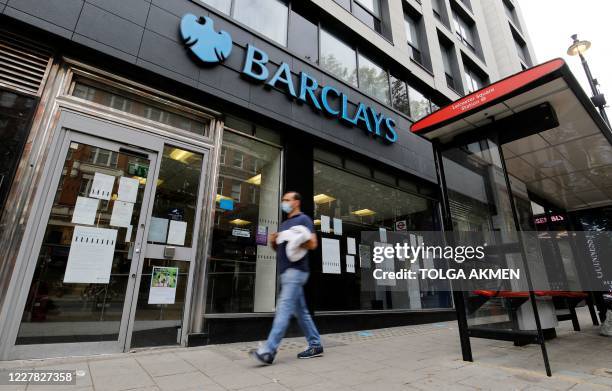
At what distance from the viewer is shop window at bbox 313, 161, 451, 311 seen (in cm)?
638

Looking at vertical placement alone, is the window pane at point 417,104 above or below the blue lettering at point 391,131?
above

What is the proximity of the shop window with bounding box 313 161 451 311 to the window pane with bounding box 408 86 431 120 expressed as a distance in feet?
9.51

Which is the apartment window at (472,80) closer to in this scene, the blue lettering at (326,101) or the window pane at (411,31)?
the window pane at (411,31)

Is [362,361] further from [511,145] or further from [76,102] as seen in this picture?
[76,102]

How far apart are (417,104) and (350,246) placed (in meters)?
6.05

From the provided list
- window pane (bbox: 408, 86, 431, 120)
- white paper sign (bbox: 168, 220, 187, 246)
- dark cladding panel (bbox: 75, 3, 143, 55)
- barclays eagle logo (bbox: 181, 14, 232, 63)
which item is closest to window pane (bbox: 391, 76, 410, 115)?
window pane (bbox: 408, 86, 431, 120)

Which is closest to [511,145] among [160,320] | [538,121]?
[538,121]

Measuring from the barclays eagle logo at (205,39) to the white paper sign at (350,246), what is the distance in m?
4.55

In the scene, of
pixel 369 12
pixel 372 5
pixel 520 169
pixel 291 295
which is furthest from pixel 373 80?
pixel 291 295

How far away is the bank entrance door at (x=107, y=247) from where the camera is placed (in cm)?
352

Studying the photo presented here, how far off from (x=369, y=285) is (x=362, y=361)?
11.5 ft

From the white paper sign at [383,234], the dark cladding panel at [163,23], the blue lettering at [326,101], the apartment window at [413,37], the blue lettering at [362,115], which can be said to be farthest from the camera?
the apartment window at [413,37]

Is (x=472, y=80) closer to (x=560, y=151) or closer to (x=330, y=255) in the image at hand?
(x=560, y=151)

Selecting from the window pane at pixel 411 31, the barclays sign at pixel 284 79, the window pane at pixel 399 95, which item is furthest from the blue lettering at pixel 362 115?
the window pane at pixel 411 31
